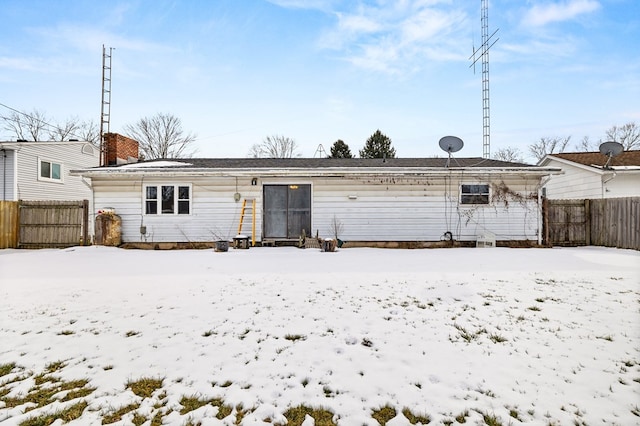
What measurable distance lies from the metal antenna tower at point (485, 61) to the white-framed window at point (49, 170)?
22106mm

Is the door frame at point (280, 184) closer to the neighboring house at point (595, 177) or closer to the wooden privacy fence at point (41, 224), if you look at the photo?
the wooden privacy fence at point (41, 224)

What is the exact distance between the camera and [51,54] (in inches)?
489

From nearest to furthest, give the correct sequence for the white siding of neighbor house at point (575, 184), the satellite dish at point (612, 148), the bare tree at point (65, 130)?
the satellite dish at point (612, 148)
the white siding of neighbor house at point (575, 184)
the bare tree at point (65, 130)

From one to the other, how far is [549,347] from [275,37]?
1441cm

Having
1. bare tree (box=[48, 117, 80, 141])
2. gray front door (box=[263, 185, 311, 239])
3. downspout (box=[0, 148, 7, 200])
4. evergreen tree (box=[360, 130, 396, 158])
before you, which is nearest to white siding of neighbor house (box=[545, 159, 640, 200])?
gray front door (box=[263, 185, 311, 239])

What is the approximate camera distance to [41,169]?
16.0 metres

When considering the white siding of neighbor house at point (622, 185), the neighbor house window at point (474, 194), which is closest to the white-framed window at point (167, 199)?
the neighbor house window at point (474, 194)

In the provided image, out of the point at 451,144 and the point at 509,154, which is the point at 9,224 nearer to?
the point at 451,144

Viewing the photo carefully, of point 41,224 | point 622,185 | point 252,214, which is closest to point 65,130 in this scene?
point 41,224

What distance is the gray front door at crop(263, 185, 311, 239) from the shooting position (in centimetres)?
1097

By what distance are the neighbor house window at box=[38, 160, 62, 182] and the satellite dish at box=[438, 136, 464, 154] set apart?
19170 millimetres

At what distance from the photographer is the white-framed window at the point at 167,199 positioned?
10734 mm

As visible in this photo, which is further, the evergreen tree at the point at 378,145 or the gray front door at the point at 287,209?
the evergreen tree at the point at 378,145

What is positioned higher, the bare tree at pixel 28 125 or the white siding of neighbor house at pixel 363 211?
the bare tree at pixel 28 125
